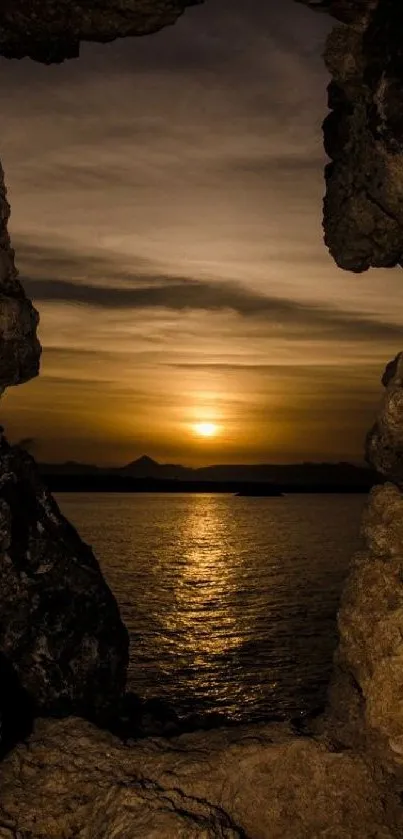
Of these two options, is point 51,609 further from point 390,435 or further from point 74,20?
point 74,20

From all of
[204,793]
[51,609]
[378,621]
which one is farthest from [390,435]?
[51,609]

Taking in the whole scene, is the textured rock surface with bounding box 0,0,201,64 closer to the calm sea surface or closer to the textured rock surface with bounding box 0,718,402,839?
the textured rock surface with bounding box 0,718,402,839

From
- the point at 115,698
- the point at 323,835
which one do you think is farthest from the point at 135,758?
the point at 115,698

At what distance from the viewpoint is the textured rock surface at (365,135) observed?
363 inches

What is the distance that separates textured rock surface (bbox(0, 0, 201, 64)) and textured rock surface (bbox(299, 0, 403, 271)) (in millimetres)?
2199

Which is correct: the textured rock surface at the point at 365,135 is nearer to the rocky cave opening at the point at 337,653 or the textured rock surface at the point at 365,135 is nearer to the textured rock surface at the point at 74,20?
the rocky cave opening at the point at 337,653

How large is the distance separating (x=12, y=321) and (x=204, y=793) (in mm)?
7852

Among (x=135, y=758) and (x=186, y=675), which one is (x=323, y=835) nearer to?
(x=135, y=758)

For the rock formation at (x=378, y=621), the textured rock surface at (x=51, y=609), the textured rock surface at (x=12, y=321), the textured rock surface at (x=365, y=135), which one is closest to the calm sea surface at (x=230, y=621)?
the textured rock surface at (x=51, y=609)

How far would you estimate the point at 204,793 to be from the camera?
24.8 ft

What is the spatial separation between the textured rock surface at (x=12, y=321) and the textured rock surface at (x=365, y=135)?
5.22 m

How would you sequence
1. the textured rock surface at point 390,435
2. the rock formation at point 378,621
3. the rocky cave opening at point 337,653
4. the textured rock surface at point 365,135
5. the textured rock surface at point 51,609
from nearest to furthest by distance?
the rocky cave opening at point 337,653, the rock formation at point 378,621, the textured rock surface at point 390,435, the textured rock surface at point 365,135, the textured rock surface at point 51,609

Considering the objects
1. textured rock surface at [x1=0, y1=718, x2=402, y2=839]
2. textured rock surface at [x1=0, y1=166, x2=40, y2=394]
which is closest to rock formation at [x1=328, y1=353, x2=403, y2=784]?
textured rock surface at [x1=0, y1=718, x2=402, y2=839]

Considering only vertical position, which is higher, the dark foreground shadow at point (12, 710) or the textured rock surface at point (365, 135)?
the textured rock surface at point (365, 135)
